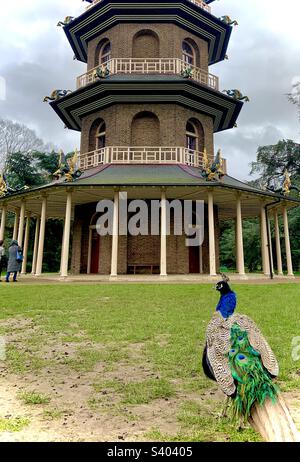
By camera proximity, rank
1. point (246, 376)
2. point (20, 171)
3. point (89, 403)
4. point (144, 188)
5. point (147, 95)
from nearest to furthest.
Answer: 1. point (246, 376)
2. point (89, 403)
3. point (144, 188)
4. point (147, 95)
5. point (20, 171)

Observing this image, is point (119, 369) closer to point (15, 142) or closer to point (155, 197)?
point (155, 197)

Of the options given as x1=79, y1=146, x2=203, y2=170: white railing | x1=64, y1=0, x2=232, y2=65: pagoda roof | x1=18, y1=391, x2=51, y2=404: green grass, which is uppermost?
x1=64, y1=0, x2=232, y2=65: pagoda roof

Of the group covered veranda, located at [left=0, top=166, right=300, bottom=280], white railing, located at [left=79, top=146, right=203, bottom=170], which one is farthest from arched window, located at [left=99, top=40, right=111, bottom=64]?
covered veranda, located at [left=0, top=166, right=300, bottom=280]

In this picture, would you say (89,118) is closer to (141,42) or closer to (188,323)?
(141,42)

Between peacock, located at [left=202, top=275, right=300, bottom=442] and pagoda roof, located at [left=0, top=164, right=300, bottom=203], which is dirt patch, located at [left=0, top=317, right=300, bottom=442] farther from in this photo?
pagoda roof, located at [left=0, top=164, right=300, bottom=203]

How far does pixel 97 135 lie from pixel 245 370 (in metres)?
19.5

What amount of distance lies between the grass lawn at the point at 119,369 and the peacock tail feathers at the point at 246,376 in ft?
1.07

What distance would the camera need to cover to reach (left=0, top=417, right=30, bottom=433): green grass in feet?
7.86

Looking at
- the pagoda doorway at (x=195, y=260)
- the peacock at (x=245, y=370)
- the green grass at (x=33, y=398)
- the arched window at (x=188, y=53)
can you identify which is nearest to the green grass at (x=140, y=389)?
the green grass at (x=33, y=398)

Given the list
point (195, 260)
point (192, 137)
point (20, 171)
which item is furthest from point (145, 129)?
point (20, 171)

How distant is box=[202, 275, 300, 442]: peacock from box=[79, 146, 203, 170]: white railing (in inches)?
602

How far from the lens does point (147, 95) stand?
18.2 meters

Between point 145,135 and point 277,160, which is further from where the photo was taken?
point 277,160

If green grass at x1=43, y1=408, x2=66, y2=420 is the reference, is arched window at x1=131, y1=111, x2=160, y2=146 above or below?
above
